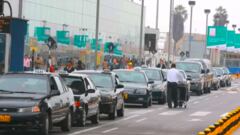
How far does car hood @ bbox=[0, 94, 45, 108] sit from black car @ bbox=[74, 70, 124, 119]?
23.1ft

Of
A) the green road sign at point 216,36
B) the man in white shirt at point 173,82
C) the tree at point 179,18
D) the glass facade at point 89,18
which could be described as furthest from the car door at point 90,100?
the tree at point 179,18

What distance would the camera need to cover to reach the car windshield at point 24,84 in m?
18.6

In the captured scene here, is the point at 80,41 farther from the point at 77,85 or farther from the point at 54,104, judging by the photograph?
the point at 54,104

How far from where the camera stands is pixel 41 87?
18797mm

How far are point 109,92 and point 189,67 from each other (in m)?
25.0

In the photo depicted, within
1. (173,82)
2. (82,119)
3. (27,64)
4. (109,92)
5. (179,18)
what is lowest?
(82,119)

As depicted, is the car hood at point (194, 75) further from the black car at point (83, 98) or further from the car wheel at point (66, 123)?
the car wheel at point (66, 123)

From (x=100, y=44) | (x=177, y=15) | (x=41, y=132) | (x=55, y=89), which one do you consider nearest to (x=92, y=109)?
(x=55, y=89)

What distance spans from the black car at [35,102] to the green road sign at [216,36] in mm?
77484

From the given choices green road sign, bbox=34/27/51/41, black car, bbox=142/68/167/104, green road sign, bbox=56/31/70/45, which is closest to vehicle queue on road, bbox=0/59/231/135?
black car, bbox=142/68/167/104

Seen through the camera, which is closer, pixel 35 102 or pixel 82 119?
pixel 35 102

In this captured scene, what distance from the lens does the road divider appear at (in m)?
15.8

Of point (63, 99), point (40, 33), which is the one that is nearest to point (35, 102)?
point (63, 99)

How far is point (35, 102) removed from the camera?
1759 cm
